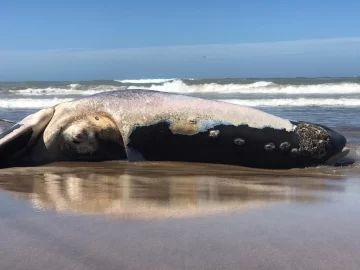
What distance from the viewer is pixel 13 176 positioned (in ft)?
13.7

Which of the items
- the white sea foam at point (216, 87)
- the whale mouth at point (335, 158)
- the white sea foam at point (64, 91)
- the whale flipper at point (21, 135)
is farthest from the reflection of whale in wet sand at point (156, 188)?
the white sea foam at point (64, 91)

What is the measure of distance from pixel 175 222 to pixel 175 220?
0.15 ft

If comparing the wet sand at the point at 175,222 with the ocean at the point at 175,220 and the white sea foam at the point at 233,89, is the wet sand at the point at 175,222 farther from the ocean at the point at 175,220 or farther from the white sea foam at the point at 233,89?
the white sea foam at the point at 233,89

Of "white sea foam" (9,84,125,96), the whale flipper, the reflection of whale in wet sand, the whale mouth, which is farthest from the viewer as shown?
"white sea foam" (9,84,125,96)

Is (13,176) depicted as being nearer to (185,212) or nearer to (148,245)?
(185,212)

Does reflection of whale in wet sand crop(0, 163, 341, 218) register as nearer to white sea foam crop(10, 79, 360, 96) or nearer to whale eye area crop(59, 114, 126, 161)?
whale eye area crop(59, 114, 126, 161)

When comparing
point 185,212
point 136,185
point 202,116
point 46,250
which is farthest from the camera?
point 202,116

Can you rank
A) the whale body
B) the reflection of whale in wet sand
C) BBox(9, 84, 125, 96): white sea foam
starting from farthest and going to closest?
BBox(9, 84, 125, 96): white sea foam, the whale body, the reflection of whale in wet sand

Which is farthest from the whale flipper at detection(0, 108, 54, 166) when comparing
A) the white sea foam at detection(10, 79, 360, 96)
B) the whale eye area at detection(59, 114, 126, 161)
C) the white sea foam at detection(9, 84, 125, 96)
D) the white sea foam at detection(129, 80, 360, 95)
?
the white sea foam at detection(9, 84, 125, 96)

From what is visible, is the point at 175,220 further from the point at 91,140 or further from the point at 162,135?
the point at 91,140

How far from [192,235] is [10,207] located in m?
1.20

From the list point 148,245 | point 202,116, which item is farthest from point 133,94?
point 148,245

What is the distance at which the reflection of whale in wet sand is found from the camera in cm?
289

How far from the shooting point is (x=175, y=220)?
8.50ft
